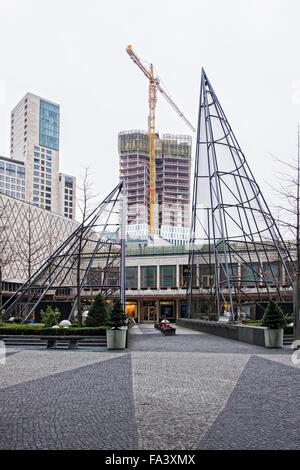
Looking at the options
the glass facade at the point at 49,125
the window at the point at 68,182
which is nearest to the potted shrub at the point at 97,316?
the glass facade at the point at 49,125

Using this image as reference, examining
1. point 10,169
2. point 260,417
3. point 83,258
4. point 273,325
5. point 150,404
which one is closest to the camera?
point 260,417

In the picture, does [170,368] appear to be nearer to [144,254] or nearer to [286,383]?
[286,383]

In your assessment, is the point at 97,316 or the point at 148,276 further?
the point at 148,276

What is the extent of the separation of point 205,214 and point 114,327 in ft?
90.3

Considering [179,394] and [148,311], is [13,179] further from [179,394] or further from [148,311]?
[179,394]

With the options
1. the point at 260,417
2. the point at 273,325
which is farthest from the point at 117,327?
the point at 260,417

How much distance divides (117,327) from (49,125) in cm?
18331

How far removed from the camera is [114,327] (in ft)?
63.8

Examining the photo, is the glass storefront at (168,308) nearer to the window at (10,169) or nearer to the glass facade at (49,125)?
the window at (10,169)

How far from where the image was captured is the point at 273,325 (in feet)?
65.4

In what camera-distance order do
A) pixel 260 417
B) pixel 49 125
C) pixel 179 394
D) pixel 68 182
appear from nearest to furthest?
1. pixel 260 417
2. pixel 179 394
3. pixel 49 125
4. pixel 68 182

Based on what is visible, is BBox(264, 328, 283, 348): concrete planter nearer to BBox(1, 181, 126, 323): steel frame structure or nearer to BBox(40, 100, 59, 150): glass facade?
BBox(1, 181, 126, 323): steel frame structure

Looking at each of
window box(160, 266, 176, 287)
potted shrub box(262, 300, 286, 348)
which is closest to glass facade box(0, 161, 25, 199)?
window box(160, 266, 176, 287)

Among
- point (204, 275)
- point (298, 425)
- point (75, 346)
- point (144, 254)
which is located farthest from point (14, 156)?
point (298, 425)
